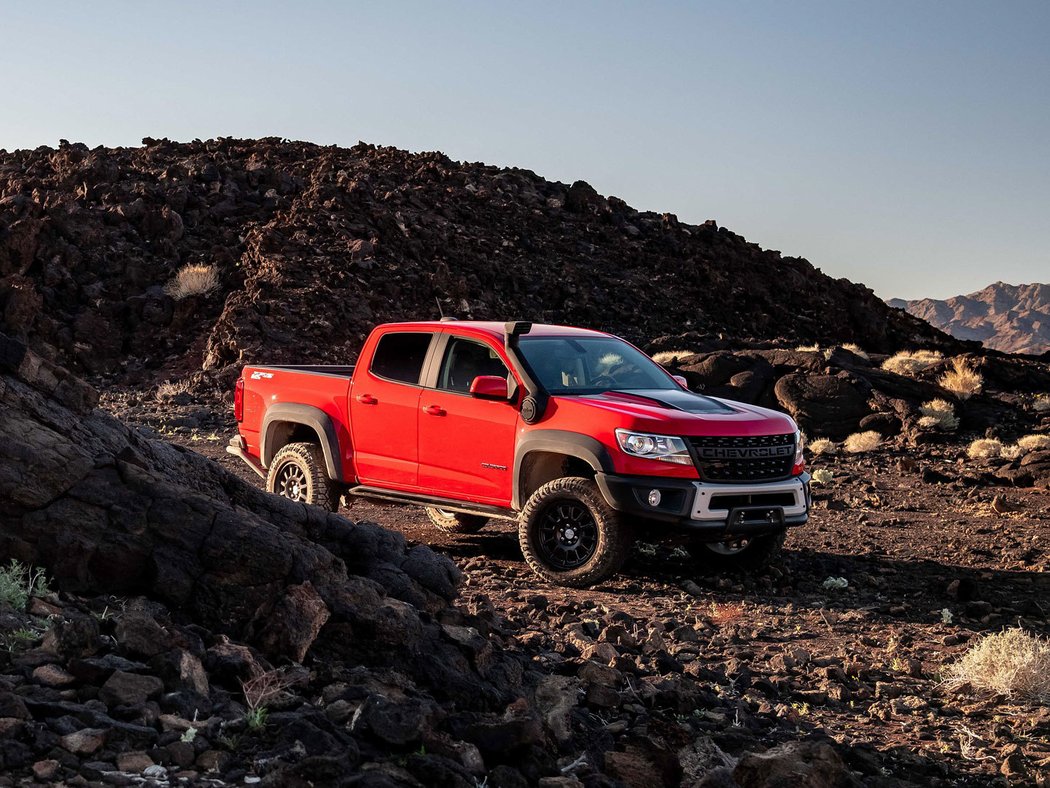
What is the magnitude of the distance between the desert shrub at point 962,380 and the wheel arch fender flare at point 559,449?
46.2ft

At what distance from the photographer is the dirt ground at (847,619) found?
6098 millimetres

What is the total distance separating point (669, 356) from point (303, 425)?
13343 millimetres

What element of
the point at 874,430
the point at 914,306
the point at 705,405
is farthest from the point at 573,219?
the point at 914,306

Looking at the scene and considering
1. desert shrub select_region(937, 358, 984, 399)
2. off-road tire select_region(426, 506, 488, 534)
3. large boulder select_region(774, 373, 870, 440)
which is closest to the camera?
off-road tire select_region(426, 506, 488, 534)

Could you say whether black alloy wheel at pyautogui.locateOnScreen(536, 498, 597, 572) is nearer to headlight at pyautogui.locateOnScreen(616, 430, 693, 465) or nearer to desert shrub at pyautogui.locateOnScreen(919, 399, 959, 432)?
headlight at pyautogui.locateOnScreen(616, 430, 693, 465)

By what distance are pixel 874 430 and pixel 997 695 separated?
13.5 metres

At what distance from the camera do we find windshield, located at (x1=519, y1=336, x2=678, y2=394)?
997 cm

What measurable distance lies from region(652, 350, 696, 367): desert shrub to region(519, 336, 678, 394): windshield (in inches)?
492

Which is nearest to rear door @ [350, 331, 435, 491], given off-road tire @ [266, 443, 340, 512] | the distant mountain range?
off-road tire @ [266, 443, 340, 512]

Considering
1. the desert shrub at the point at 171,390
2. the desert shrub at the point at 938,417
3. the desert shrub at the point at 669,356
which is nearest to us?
the desert shrub at the point at 938,417

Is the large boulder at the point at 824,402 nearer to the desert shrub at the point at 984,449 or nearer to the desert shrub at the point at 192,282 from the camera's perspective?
the desert shrub at the point at 984,449

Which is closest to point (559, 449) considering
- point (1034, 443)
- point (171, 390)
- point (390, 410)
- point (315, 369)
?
point (390, 410)

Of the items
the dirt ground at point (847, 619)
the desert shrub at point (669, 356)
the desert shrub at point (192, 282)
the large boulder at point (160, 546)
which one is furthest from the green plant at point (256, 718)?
the desert shrub at point (192, 282)

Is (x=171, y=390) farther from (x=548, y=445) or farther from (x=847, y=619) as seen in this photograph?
(x=847, y=619)
